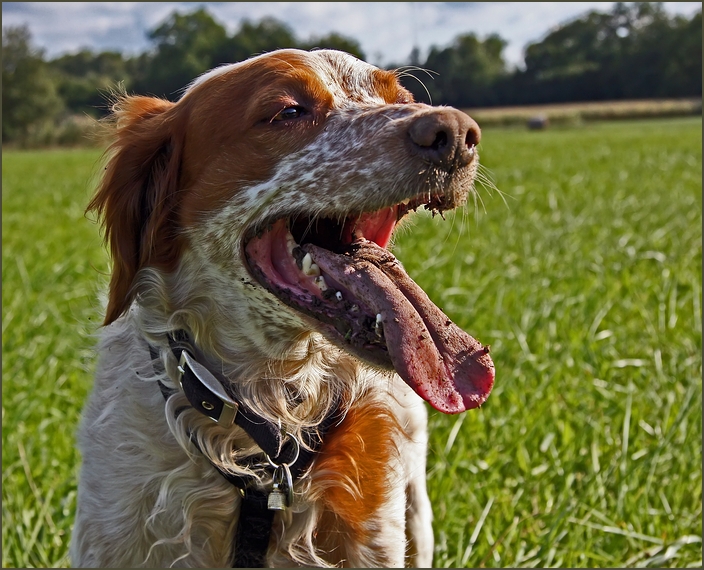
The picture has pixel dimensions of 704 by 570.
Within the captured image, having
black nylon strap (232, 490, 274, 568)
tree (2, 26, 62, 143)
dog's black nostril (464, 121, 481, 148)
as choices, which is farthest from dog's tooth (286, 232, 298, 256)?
tree (2, 26, 62, 143)

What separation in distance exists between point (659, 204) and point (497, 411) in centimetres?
681

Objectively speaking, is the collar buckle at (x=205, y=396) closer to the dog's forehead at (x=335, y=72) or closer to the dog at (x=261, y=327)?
the dog at (x=261, y=327)

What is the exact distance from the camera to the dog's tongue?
6.36 ft

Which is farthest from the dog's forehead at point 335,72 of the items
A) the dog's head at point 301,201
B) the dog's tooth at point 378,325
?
the dog's tooth at point 378,325

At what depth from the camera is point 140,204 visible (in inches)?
94.7

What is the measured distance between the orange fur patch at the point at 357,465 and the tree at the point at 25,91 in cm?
4815

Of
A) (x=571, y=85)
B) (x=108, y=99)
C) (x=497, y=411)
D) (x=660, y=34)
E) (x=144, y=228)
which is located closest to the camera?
(x=144, y=228)

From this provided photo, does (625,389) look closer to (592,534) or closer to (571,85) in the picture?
(592,534)

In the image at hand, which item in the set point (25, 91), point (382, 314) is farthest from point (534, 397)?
point (25, 91)

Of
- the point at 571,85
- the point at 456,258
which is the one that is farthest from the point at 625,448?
the point at 571,85

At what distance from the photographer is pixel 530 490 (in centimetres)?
328

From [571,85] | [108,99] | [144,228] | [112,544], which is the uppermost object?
[108,99]

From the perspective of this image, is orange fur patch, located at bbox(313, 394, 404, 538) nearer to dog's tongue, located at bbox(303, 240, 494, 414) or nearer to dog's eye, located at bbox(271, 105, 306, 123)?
dog's tongue, located at bbox(303, 240, 494, 414)

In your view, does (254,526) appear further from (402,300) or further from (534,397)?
(534,397)
